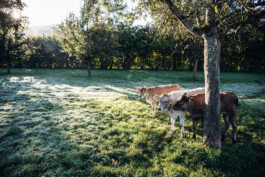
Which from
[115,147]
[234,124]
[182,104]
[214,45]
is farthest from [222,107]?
[115,147]

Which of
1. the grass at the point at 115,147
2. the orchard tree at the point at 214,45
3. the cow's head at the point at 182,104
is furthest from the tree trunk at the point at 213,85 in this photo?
the cow's head at the point at 182,104

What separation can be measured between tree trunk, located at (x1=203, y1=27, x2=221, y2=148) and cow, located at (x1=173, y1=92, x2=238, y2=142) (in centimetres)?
64

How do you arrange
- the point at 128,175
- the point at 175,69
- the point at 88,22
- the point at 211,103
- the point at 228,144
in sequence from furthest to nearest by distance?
the point at 175,69 < the point at 88,22 < the point at 228,144 < the point at 211,103 < the point at 128,175

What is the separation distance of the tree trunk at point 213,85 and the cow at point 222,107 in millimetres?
643

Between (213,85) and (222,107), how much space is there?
1258 mm

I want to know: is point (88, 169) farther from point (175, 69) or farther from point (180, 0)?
point (175, 69)

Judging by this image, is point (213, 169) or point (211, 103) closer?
point (213, 169)

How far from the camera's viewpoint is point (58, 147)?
4.40 metres

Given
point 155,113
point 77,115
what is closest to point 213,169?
point 155,113

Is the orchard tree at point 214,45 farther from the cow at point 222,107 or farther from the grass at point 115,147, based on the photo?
the grass at point 115,147

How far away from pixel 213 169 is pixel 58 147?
486cm

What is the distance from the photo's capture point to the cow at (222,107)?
15.7 feet

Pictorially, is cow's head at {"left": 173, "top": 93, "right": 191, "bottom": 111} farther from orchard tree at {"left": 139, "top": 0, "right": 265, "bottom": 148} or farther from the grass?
the grass

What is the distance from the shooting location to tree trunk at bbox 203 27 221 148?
4.15 metres
